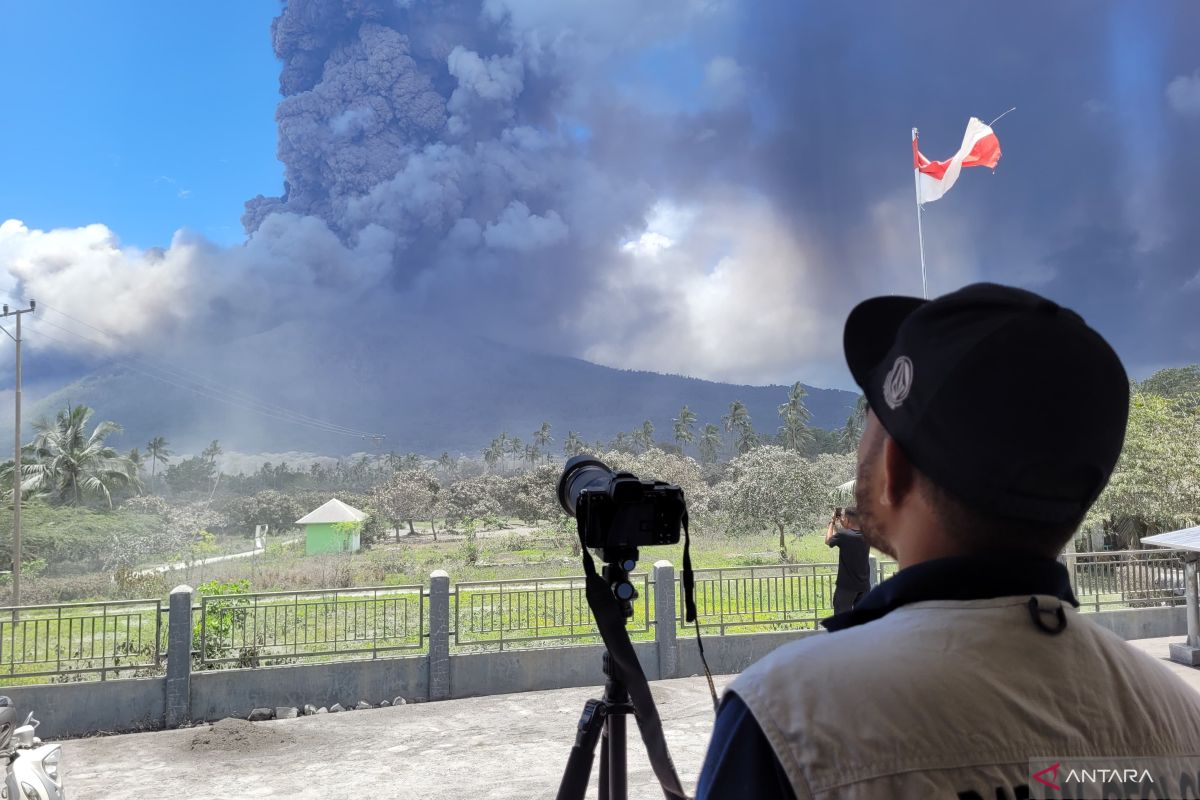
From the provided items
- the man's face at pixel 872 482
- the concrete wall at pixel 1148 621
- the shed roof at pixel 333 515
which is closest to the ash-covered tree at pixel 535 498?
the shed roof at pixel 333 515

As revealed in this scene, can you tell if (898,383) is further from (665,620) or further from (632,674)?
(665,620)

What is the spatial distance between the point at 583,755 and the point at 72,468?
3204 cm

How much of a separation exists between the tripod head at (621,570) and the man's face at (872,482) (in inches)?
43.2

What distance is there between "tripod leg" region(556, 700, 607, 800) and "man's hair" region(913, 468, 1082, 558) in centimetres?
129

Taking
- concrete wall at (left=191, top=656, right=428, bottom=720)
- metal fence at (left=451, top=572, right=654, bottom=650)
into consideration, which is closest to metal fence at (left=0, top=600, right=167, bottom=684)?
concrete wall at (left=191, top=656, right=428, bottom=720)

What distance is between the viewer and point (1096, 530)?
1483 cm

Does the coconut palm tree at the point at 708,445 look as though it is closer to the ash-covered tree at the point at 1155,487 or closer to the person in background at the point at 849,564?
the ash-covered tree at the point at 1155,487

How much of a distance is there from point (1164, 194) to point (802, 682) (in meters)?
56.9

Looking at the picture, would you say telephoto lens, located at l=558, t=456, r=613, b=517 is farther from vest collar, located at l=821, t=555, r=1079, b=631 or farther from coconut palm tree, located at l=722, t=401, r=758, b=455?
coconut palm tree, located at l=722, t=401, r=758, b=455

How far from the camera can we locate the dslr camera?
173cm

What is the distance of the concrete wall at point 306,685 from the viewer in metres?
6.76

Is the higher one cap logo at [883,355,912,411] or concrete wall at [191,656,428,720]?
cap logo at [883,355,912,411]

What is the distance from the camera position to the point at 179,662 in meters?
6.64

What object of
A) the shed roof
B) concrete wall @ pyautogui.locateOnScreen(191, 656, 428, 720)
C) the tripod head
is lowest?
concrete wall @ pyautogui.locateOnScreen(191, 656, 428, 720)
